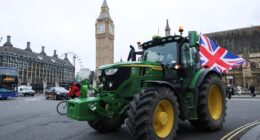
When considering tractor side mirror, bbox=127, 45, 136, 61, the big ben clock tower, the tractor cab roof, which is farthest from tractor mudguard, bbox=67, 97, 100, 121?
the big ben clock tower

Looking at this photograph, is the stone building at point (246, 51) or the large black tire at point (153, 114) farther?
the stone building at point (246, 51)

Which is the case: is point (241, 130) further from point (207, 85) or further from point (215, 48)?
point (215, 48)

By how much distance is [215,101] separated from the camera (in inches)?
292

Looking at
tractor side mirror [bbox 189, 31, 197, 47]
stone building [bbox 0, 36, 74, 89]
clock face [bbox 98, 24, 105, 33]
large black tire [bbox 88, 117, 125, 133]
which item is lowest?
large black tire [bbox 88, 117, 125, 133]

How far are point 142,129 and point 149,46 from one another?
3.07 meters

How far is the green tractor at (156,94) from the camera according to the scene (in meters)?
4.99

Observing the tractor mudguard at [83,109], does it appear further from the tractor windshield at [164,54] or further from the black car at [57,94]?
the black car at [57,94]

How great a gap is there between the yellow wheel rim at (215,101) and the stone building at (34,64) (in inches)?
3189

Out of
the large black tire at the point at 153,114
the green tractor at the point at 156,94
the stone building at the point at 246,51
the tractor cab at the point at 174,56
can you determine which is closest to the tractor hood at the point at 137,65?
the green tractor at the point at 156,94

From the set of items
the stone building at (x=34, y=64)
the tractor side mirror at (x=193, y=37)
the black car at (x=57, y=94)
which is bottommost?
the black car at (x=57, y=94)

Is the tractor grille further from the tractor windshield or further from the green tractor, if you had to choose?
the tractor windshield

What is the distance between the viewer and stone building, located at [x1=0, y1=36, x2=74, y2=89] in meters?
93.2

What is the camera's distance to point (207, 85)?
22.0ft

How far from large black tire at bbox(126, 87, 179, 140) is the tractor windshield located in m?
1.34
